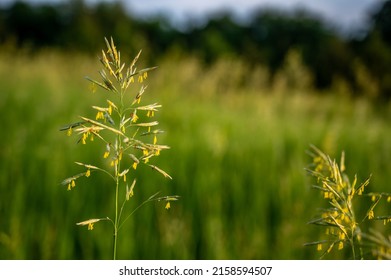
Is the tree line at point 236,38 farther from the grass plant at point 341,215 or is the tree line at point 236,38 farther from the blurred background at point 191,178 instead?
the grass plant at point 341,215

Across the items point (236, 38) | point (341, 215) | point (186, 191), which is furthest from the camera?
point (236, 38)

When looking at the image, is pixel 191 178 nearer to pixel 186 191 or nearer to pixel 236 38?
pixel 186 191

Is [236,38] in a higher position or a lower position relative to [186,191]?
higher

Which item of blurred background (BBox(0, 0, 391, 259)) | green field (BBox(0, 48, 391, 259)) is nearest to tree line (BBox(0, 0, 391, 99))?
blurred background (BBox(0, 0, 391, 259))

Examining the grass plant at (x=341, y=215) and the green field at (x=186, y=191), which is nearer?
the grass plant at (x=341, y=215)

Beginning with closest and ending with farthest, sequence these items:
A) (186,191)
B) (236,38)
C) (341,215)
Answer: (341,215) < (186,191) < (236,38)

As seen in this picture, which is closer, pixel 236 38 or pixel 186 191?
pixel 186 191

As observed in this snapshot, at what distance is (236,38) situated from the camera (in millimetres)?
39688

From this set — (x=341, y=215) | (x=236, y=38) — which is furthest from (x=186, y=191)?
(x=236, y=38)

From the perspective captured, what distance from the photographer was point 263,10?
37.9m

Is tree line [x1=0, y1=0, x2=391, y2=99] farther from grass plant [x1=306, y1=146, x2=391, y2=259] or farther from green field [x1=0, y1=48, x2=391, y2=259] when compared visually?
grass plant [x1=306, y1=146, x2=391, y2=259]

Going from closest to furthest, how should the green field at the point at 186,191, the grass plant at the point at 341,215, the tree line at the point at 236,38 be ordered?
1. the grass plant at the point at 341,215
2. the green field at the point at 186,191
3. the tree line at the point at 236,38

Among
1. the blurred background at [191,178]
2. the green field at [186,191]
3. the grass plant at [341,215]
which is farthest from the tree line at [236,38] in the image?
the grass plant at [341,215]

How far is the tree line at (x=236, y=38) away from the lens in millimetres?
6898
